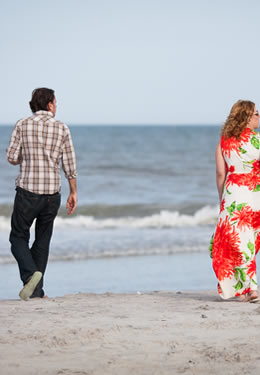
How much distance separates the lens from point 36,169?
5387 mm

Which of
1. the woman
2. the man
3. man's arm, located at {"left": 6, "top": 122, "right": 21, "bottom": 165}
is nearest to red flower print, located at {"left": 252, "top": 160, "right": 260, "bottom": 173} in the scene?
the woman

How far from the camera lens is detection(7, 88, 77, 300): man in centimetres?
539

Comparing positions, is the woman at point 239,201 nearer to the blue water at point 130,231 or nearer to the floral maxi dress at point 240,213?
the floral maxi dress at point 240,213

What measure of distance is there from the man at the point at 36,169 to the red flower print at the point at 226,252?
113cm

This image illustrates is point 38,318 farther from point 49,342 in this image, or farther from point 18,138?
point 18,138

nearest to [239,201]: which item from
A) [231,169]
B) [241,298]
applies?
[231,169]

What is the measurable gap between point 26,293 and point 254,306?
1684 mm

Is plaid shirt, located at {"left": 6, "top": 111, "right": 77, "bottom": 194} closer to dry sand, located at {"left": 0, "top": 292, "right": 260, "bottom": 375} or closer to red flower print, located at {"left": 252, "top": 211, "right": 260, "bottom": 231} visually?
dry sand, located at {"left": 0, "top": 292, "right": 260, "bottom": 375}

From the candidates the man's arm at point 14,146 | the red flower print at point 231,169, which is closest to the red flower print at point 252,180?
the red flower print at point 231,169

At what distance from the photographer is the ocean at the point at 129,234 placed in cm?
781

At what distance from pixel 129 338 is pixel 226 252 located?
62.1 inches

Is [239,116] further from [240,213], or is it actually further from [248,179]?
[240,213]

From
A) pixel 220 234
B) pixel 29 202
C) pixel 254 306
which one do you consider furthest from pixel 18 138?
pixel 254 306

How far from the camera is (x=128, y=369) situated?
140 inches
